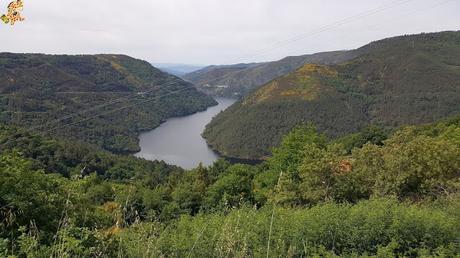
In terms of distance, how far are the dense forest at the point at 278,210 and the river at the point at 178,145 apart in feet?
203

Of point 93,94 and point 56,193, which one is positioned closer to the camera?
point 56,193

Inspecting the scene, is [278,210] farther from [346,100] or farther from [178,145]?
[346,100]

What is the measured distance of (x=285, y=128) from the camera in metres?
117

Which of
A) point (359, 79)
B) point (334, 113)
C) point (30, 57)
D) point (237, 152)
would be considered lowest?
point (237, 152)

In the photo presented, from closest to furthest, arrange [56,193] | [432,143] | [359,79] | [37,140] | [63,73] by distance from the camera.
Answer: [56,193]
[432,143]
[37,140]
[359,79]
[63,73]

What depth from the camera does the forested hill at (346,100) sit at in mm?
116250

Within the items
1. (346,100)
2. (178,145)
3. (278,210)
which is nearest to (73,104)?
(178,145)


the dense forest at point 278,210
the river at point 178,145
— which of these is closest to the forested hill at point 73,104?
the river at point 178,145

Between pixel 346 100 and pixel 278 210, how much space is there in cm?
12447

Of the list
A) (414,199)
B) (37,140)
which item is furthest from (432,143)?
(37,140)

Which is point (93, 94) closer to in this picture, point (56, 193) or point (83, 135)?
point (83, 135)

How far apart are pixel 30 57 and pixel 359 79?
465 feet

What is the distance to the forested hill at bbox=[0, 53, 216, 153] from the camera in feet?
383

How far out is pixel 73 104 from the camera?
446 feet
